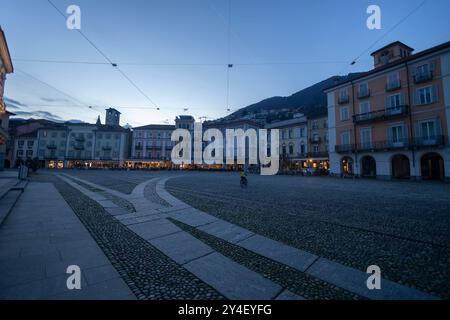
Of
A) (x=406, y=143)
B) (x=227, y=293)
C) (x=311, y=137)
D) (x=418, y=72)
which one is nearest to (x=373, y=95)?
(x=418, y=72)

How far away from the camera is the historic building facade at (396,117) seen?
20109 millimetres

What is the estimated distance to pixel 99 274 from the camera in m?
2.64

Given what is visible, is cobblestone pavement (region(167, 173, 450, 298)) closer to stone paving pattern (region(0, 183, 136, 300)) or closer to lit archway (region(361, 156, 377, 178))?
stone paving pattern (region(0, 183, 136, 300))

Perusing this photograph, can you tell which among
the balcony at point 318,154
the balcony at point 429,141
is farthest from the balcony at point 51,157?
the balcony at point 429,141

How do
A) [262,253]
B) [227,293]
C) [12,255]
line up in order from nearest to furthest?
[227,293]
[12,255]
[262,253]

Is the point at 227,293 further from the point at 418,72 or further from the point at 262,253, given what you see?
the point at 418,72

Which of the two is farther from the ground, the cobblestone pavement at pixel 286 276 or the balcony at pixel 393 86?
the balcony at pixel 393 86

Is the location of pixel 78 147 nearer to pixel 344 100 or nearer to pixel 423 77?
pixel 344 100

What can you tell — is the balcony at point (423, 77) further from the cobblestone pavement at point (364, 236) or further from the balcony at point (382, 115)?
the cobblestone pavement at point (364, 236)

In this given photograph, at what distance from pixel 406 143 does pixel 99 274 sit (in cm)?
2963

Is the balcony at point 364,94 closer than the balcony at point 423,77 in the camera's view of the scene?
No

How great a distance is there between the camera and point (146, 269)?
2832 mm

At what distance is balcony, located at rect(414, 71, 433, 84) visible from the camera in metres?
20.4

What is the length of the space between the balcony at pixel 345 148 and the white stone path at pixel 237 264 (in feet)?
89.9
